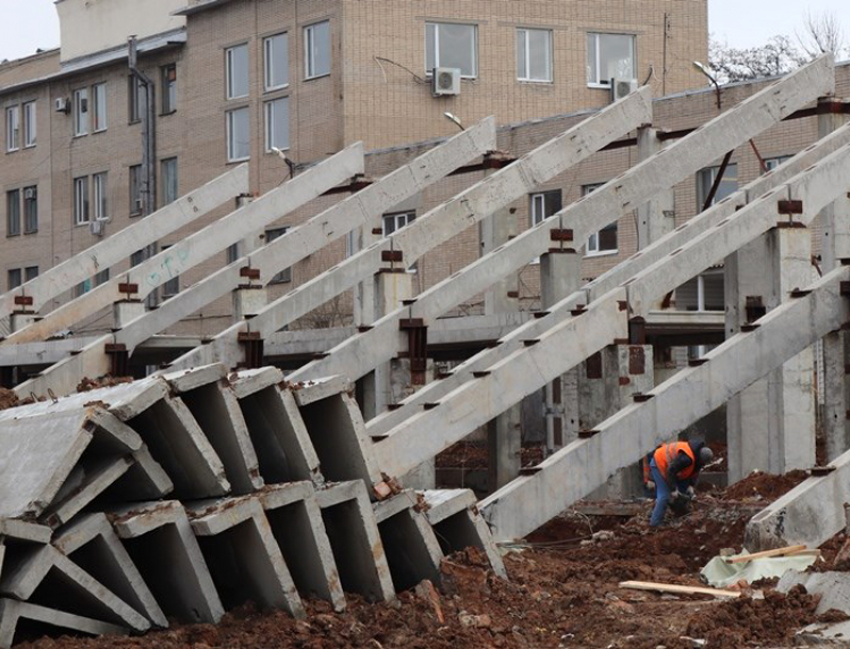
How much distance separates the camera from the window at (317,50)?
135 feet

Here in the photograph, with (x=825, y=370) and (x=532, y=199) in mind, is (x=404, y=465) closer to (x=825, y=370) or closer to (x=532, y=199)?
(x=825, y=370)

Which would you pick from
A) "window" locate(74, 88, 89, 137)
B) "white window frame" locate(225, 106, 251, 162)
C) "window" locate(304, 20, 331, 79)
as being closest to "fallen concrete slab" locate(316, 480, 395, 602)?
"window" locate(304, 20, 331, 79)

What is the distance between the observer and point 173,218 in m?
30.6

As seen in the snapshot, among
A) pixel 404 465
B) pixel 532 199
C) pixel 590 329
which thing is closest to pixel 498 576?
pixel 404 465

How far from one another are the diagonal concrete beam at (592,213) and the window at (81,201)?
26625mm

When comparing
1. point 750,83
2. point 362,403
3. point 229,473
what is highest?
point 750,83

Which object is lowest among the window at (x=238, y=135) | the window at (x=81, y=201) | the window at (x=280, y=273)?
the window at (x=280, y=273)

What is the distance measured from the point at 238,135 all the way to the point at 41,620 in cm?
3235

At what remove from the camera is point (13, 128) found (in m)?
50.8

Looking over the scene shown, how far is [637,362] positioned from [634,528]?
8.35 feet

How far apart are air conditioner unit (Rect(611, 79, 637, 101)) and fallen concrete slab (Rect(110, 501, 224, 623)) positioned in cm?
3051

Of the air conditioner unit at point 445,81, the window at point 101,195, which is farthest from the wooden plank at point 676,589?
the window at point 101,195

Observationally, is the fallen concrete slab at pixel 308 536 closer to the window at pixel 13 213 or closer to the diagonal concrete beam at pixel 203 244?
the diagonal concrete beam at pixel 203 244

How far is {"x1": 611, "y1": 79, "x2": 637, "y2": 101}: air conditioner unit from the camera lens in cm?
4159
